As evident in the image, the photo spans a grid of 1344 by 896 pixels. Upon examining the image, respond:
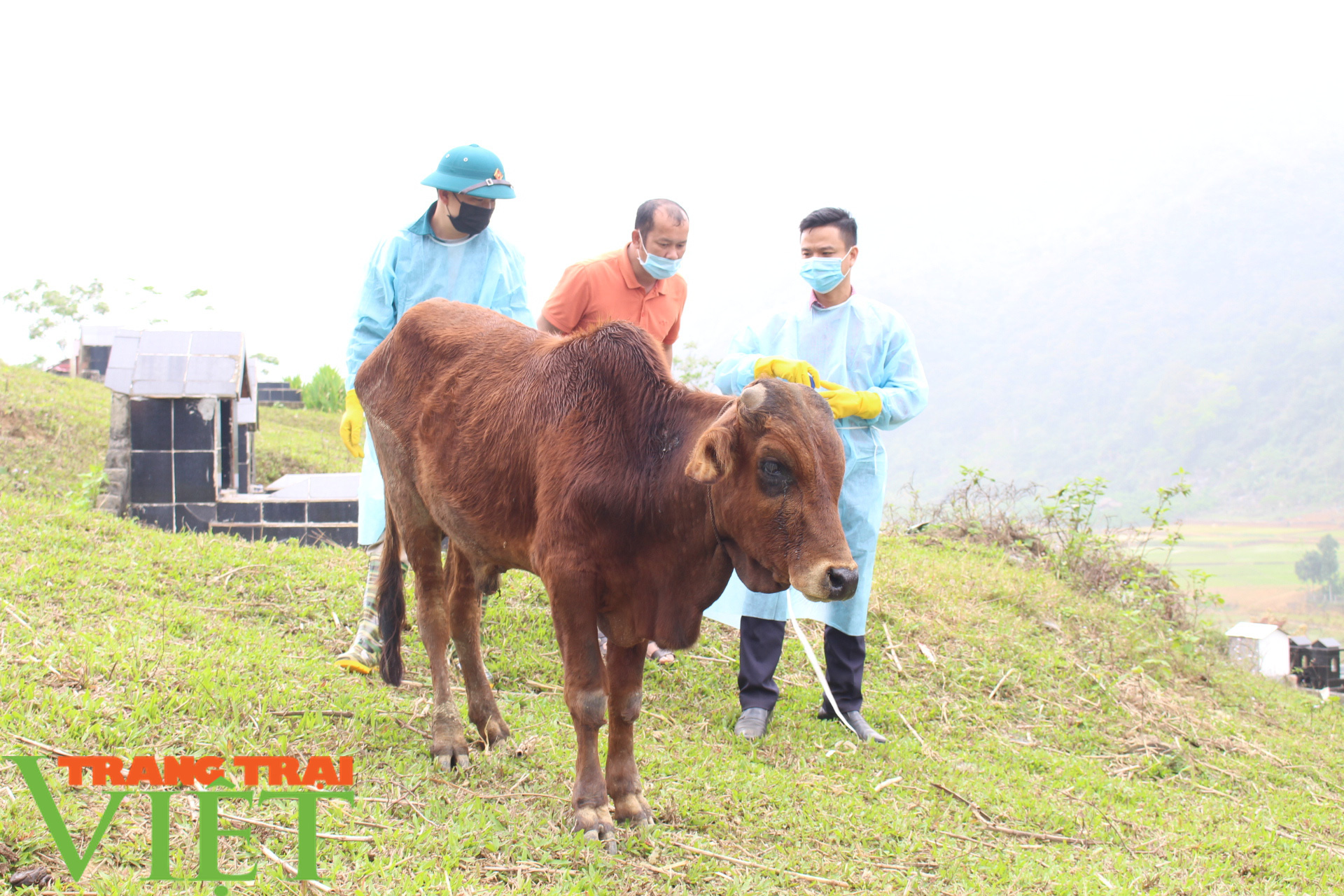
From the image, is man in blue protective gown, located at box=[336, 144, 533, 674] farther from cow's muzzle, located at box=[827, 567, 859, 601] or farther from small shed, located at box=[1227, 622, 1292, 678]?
small shed, located at box=[1227, 622, 1292, 678]

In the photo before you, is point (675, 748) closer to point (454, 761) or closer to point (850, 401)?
point (454, 761)

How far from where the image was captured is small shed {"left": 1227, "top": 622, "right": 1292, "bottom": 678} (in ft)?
29.3

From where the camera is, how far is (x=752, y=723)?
447 centimetres

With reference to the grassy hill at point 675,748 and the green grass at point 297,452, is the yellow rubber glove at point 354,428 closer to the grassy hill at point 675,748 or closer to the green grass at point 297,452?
the grassy hill at point 675,748

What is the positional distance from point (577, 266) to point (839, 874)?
311 cm

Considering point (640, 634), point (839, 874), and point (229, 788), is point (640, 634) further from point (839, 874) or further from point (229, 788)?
point (229, 788)

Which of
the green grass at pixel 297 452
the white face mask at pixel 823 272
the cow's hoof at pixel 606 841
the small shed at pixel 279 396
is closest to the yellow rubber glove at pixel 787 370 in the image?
the white face mask at pixel 823 272

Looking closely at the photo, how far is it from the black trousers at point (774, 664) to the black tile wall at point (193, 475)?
4.92 metres

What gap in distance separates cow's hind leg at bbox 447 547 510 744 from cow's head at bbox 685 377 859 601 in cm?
144

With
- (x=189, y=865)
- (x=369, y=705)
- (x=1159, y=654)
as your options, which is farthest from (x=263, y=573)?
(x=1159, y=654)

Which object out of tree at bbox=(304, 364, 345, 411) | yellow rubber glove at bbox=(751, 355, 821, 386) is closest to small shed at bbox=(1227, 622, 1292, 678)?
yellow rubber glove at bbox=(751, 355, 821, 386)

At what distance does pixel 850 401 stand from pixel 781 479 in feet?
5.61

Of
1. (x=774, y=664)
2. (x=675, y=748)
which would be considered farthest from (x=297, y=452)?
(x=675, y=748)

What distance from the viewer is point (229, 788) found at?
2791 millimetres
